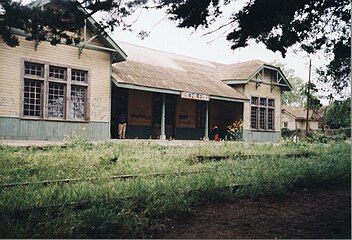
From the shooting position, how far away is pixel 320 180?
20.0 feet

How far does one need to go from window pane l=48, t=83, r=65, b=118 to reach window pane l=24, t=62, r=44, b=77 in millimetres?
560

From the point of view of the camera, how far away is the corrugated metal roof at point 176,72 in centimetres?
1461

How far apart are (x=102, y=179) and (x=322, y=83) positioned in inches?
162

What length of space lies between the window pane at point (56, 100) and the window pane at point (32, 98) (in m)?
0.39

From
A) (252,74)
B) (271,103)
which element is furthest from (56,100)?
(271,103)

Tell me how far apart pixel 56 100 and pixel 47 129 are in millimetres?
1162

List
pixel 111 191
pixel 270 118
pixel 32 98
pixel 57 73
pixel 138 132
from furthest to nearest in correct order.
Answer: pixel 270 118
pixel 138 132
pixel 57 73
pixel 32 98
pixel 111 191

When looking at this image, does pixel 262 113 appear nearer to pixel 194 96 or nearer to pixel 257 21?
pixel 194 96

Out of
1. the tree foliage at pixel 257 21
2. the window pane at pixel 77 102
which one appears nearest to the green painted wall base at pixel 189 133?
the window pane at pixel 77 102

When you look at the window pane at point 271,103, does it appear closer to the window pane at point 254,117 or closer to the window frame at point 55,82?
the window pane at point 254,117

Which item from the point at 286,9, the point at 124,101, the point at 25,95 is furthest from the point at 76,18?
the point at 124,101

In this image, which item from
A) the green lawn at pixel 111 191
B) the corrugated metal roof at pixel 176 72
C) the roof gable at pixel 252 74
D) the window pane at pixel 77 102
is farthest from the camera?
the roof gable at pixel 252 74

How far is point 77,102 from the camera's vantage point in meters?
12.7

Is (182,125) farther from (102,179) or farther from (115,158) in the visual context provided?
(102,179)
